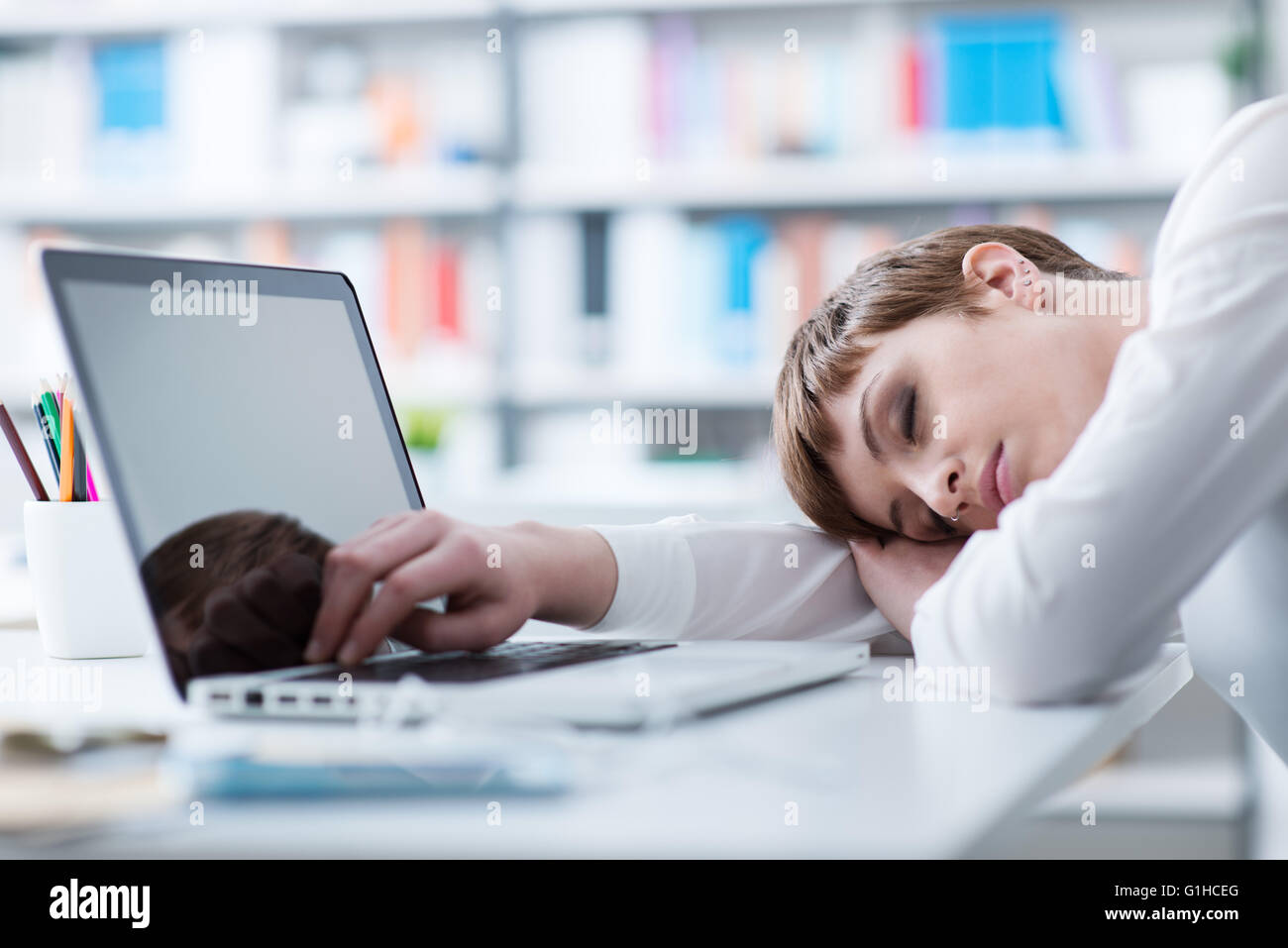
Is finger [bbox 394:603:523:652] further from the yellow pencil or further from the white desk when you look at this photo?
the yellow pencil

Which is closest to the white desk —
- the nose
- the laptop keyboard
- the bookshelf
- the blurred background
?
the laptop keyboard

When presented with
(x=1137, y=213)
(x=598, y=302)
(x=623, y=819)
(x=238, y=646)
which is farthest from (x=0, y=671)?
(x=1137, y=213)

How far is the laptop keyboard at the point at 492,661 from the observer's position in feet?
1.97

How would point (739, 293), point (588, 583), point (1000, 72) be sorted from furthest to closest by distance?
point (739, 293) → point (1000, 72) → point (588, 583)

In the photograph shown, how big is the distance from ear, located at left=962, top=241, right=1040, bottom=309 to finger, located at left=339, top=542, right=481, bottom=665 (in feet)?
1.71

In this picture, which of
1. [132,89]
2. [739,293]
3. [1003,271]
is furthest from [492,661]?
[132,89]

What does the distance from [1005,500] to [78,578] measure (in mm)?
659

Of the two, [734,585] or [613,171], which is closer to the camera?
[734,585]

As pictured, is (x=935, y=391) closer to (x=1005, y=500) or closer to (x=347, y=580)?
(x=1005, y=500)

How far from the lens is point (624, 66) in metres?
2.61

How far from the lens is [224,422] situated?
2.26 feet

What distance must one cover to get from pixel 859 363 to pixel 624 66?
6.18 ft
